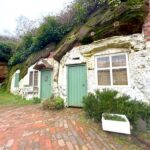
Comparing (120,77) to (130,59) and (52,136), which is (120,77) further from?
(52,136)

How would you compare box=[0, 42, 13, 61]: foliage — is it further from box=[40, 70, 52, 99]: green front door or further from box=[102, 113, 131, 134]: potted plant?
box=[102, 113, 131, 134]: potted plant

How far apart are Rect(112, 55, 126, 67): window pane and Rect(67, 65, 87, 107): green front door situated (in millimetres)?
1589

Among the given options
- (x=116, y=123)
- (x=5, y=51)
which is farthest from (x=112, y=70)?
(x=5, y=51)

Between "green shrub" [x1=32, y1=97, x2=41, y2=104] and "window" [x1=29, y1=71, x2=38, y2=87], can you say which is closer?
"green shrub" [x1=32, y1=97, x2=41, y2=104]

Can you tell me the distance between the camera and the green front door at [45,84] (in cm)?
903

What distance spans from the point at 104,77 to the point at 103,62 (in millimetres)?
724

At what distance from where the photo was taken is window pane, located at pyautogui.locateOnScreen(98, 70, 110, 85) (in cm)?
650

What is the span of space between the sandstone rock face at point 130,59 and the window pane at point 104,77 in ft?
0.72

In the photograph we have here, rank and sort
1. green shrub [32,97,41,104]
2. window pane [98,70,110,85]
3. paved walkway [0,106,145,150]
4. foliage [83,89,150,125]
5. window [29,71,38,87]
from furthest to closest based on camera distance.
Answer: window [29,71,38,87], green shrub [32,97,41,104], window pane [98,70,110,85], foliage [83,89,150,125], paved walkway [0,106,145,150]

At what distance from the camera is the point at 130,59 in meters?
5.92

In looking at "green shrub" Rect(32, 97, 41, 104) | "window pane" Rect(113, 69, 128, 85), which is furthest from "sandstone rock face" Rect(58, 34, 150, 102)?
"green shrub" Rect(32, 97, 41, 104)

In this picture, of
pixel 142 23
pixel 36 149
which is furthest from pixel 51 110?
pixel 142 23

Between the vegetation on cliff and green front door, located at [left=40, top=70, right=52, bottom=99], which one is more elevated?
the vegetation on cliff

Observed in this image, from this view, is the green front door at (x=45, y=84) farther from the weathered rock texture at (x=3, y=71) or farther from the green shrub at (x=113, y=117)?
the weathered rock texture at (x=3, y=71)
